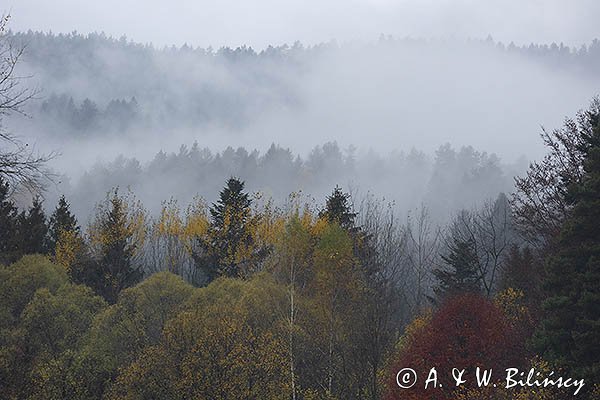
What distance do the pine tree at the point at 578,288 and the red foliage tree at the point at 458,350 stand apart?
2.74 meters

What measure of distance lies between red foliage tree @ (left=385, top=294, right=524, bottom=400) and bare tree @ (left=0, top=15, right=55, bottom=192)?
14.9 m

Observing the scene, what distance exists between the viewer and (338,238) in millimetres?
26234

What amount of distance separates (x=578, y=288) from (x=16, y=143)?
15.4 metres

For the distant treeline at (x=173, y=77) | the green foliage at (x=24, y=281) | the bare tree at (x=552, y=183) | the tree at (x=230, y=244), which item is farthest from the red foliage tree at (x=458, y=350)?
the distant treeline at (x=173, y=77)

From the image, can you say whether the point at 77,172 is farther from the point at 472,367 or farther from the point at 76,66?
the point at 472,367

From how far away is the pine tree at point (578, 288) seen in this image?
49.3ft

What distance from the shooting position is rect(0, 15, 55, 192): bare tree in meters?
8.11

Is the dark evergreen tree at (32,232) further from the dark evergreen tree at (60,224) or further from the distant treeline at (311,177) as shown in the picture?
the distant treeline at (311,177)

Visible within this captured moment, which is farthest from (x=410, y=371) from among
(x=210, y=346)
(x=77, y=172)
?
(x=77, y=172)

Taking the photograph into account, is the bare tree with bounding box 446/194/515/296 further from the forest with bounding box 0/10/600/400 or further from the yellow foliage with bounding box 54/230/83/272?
the yellow foliage with bounding box 54/230/83/272

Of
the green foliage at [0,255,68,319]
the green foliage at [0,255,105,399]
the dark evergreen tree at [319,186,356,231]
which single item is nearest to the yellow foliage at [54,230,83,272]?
the green foliage at [0,255,105,399]

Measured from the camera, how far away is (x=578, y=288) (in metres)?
15.9

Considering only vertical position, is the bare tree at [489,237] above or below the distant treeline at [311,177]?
below

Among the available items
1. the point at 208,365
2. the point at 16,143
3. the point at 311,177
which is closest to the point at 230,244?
the point at 208,365
